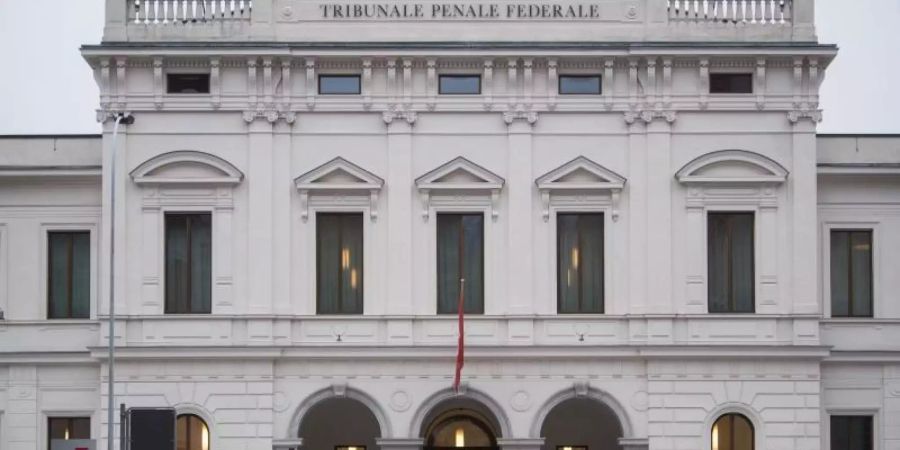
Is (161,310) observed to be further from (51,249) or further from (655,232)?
(655,232)

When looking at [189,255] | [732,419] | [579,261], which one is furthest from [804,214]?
[189,255]

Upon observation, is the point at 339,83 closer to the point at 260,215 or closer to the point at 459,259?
the point at 260,215

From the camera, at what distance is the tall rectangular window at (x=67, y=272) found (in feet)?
166

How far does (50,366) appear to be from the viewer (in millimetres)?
49844

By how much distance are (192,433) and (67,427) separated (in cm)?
454

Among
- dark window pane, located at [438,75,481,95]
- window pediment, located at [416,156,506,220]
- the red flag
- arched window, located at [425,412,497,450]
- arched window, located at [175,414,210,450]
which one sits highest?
dark window pane, located at [438,75,481,95]

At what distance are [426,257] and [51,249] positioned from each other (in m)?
11.4

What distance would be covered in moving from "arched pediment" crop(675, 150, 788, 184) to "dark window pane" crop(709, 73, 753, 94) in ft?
5.89

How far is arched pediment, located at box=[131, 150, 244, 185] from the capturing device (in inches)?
1892

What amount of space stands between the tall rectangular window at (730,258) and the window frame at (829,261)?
2.69 metres

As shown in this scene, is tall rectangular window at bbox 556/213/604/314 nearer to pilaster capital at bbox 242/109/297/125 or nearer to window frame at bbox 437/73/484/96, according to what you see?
window frame at bbox 437/73/484/96

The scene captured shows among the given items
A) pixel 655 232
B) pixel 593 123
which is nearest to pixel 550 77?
pixel 593 123

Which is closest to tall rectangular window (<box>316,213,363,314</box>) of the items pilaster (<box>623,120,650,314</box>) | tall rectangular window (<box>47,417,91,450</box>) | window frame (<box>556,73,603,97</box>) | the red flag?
the red flag

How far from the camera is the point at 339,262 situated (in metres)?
48.5
